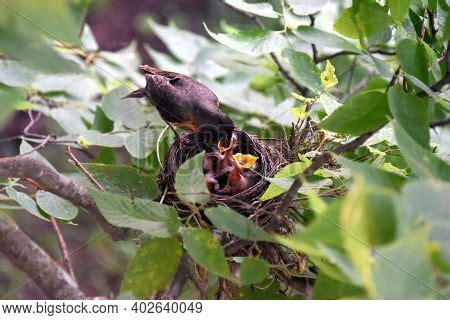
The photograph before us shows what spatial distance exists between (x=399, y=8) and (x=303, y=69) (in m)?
0.20

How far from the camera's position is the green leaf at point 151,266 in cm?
54

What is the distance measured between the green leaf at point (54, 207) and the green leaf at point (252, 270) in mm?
213

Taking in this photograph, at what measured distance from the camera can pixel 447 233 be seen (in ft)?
0.97

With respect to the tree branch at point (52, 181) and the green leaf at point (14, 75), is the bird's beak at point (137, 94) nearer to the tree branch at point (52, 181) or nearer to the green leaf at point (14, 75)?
the green leaf at point (14, 75)

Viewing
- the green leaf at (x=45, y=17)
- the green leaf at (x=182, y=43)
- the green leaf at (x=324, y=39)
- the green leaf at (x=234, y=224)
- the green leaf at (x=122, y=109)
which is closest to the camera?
the green leaf at (x=45, y=17)

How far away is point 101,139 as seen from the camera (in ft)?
2.68

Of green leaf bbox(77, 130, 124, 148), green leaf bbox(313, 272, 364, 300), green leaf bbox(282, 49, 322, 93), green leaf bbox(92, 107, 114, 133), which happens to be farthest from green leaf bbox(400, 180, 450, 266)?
green leaf bbox(92, 107, 114, 133)

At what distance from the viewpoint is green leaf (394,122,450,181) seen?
377 millimetres

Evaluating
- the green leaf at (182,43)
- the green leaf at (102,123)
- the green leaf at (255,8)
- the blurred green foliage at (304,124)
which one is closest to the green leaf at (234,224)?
the blurred green foliage at (304,124)

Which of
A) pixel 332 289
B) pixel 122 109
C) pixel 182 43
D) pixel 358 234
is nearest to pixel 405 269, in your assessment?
pixel 358 234

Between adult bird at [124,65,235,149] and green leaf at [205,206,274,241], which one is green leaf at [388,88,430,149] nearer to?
green leaf at [205,206,274,241]

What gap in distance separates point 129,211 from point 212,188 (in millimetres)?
265
